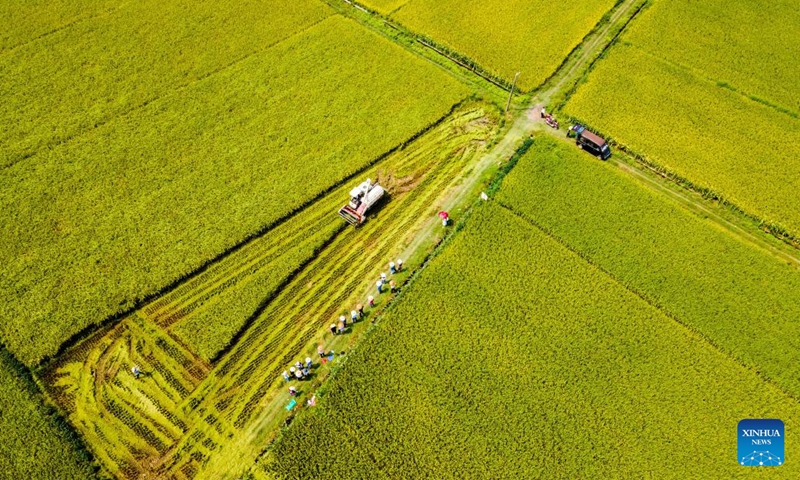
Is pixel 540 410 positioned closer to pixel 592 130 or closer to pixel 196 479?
pixel 196 479

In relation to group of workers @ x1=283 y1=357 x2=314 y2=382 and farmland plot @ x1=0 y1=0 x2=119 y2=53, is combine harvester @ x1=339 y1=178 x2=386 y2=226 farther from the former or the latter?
farmland plot @ x1=0 y1=0 x2=119 y2=53

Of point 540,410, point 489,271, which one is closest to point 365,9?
point 489,271

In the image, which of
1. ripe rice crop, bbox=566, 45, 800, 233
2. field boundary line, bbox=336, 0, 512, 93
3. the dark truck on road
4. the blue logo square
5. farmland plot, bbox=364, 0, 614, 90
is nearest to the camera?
the blue logo square

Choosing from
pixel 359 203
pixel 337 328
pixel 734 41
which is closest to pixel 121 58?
pixel 359 203

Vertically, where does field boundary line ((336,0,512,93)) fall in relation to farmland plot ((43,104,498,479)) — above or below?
above

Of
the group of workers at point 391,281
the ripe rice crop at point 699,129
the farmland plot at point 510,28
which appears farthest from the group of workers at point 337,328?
the farmland plot at point 510,28

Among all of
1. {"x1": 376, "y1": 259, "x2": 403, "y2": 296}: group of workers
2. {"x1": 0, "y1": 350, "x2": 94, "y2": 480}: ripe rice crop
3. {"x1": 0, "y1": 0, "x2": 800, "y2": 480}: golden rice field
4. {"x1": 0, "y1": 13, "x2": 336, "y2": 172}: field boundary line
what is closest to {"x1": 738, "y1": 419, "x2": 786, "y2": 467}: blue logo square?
{"x1": 0, "y1": 0, "x2": 800, "y2": 480}: golden rice field
